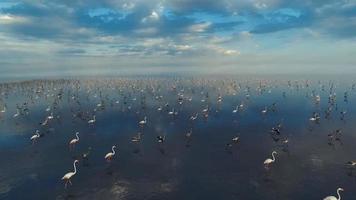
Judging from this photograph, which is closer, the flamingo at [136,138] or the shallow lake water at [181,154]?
the shallow lake water at [181,154]

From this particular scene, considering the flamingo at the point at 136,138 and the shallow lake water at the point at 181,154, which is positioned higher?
the flamingo at the point at 136,138

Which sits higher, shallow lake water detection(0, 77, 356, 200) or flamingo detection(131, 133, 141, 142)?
flamingo detection(131, 133, 141, 142)

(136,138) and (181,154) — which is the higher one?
(136,138)

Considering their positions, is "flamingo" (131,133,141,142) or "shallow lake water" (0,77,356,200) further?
"flamingo" (131,133,141,142)

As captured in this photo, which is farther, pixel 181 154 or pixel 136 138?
pixel 136 138

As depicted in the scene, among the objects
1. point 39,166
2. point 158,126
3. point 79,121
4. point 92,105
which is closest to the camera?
point 39,166

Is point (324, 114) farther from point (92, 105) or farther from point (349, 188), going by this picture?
point (92, 105)

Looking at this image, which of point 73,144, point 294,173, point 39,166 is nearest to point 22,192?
point 39,166

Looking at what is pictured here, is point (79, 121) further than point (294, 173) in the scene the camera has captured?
Yes
